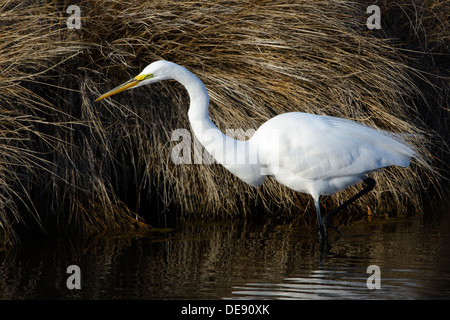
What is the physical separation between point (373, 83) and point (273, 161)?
142cm

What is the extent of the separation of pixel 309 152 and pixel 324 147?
0.11 metres

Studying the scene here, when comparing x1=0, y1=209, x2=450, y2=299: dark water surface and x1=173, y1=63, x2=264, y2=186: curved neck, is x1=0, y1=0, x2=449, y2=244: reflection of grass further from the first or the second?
x1=173, y1=63, x2=264, y2=186: curved neck

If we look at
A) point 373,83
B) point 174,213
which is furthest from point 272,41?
point 174,213

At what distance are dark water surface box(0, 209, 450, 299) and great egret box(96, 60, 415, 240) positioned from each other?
44cm

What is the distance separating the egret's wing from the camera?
429 cm

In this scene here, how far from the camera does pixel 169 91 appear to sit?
16.8 ft

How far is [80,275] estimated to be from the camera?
3746mm

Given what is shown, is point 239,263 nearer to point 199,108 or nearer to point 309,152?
point 309,152

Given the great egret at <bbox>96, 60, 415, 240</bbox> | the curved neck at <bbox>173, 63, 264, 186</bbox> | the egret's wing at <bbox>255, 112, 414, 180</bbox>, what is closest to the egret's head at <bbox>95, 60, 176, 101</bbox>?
the curved neck at <bbox>173, 63, 264, 186</bbox>

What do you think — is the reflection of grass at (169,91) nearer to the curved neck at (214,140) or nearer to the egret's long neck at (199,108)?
the curved neck at (214,140)

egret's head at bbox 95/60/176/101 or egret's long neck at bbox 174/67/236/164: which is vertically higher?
egret's head at bbox 95/60/176/101

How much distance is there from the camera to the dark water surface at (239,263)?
134 inches

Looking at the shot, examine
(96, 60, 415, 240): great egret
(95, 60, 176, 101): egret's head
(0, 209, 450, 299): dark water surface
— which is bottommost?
(0, 209, 450, 299): dark water surface

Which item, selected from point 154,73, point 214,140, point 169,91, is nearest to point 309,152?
point 214,140
